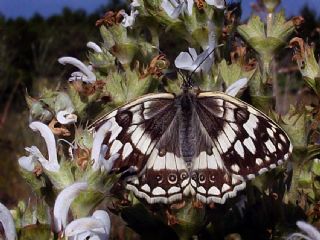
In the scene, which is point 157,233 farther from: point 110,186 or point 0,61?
point 0,61

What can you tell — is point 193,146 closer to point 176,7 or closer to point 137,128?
point 137,128

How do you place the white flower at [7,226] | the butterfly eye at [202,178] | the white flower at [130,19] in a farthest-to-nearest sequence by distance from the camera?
the white flower at [130,19]
the butterfly eye at [202,178]
the white flower at [7,226]

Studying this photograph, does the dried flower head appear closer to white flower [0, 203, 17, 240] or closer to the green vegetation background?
the green vegetation background

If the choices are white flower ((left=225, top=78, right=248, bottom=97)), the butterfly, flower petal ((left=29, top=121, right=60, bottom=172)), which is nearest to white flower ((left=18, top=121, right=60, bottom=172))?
flower petal ((left=29, top=121, right=60, bottom=172))

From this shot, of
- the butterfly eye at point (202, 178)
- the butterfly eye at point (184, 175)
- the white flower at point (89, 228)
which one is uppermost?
the butterfly eye at point (184, 175)

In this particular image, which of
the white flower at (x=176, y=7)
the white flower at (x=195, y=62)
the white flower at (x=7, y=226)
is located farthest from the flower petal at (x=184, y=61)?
the white flower at (x=7, y=226)

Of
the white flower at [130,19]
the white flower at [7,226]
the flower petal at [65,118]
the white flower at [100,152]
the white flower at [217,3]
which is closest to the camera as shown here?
the white flower at [7,226]

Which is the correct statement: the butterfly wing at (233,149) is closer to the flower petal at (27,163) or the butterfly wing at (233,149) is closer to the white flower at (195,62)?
the white flower at (195,62)
